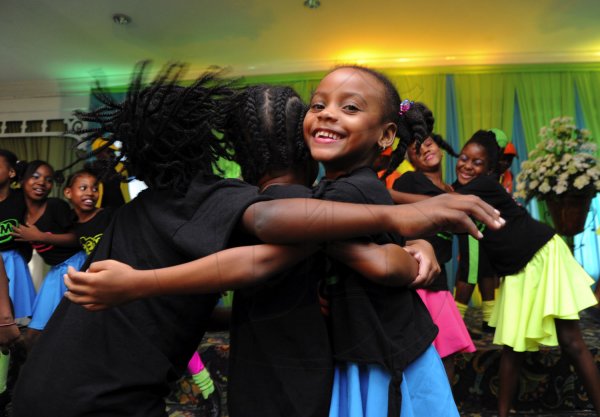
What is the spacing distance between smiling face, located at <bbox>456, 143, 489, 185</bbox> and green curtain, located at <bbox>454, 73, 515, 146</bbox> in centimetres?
212

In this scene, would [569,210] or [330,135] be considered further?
[569,210]

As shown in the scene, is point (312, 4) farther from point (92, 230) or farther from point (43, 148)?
point (43, 148)

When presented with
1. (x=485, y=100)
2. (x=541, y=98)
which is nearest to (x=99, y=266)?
(x=485, y=100)

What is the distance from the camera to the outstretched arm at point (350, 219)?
0.67m

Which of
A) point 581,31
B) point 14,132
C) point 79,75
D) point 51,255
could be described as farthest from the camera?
point 14,132

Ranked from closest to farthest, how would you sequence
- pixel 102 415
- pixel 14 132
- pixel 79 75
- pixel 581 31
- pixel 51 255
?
pixel 102 415
pixel 51 255
pixel 581 31
pixel 79 75
pixel 14 132

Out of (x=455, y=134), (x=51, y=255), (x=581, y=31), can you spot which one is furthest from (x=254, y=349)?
(x=581, y=31)

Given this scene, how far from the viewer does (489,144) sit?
2.39 metres

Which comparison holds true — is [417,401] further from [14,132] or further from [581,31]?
[14,132]

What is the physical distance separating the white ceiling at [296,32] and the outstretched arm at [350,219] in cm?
309

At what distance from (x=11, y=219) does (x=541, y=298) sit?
2.64 meters

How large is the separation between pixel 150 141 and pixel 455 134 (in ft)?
13.2

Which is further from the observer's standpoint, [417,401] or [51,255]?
[51,255]

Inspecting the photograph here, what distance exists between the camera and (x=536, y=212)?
4.35 meters
